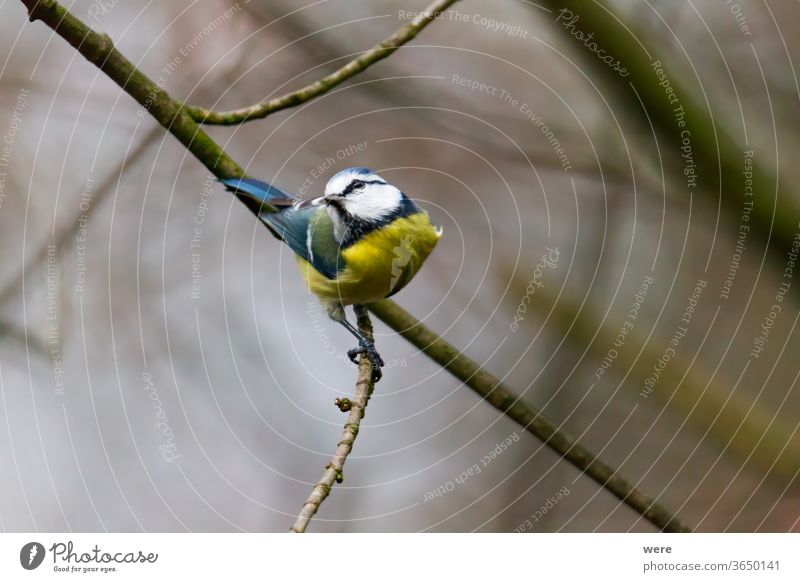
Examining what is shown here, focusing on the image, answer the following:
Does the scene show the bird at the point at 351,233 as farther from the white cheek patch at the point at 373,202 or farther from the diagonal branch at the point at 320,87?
the diagonal branch at the point at 320,87

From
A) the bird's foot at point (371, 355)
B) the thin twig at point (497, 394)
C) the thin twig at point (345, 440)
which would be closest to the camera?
the thin twig at point (345, 440)

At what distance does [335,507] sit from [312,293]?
34cm

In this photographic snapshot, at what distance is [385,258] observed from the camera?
A: 119 centimetres

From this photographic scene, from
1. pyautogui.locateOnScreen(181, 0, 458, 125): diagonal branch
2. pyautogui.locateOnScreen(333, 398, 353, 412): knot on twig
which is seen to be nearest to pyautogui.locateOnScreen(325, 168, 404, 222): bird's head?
pyautogui.locateOnScreen(181, 0, 458, 125): diagonal branch

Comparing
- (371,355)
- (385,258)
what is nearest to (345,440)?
(371,355)

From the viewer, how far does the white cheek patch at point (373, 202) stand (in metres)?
1.18

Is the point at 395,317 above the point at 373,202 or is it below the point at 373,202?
below

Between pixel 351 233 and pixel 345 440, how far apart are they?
0.41m

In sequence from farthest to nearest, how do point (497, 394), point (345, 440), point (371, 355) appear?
point (497, 394)
point (371, 355)
point (345, 440)

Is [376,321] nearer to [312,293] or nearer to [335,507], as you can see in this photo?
[312,293]

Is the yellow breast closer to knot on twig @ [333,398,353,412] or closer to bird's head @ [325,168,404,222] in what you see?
bird's head @ [325,168,404,222]
